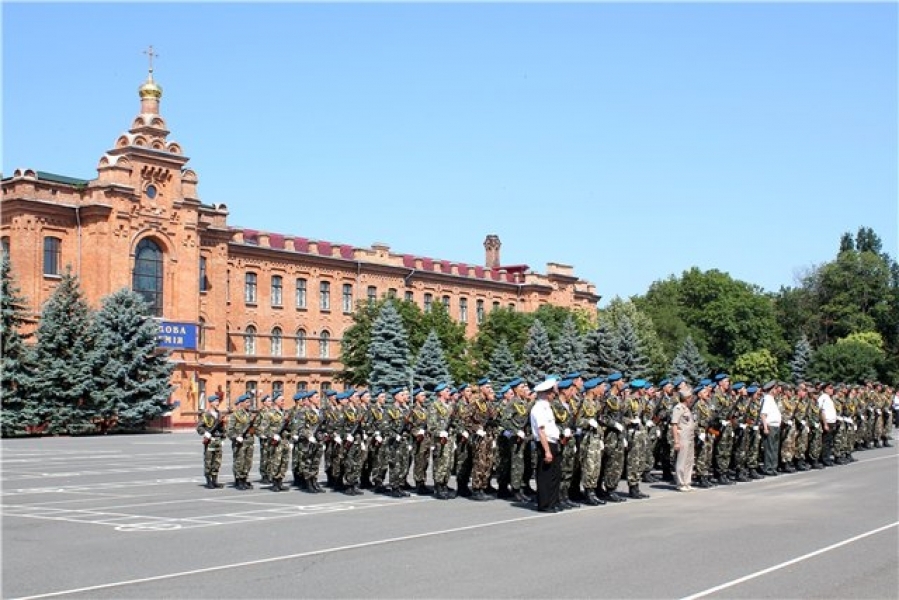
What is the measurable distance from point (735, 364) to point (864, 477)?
7428 cm

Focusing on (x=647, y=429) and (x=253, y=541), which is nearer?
(x=253, y=541)

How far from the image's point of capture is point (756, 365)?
92.6m

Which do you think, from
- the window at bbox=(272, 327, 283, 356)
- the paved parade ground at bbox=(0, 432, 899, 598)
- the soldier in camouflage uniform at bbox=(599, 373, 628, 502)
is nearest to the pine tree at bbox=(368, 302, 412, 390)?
the window at bbox=(272, 327, 283, 356)

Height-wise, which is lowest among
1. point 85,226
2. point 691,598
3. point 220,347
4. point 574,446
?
point 691,598

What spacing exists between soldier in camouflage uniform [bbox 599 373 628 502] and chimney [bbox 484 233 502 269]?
7743cm

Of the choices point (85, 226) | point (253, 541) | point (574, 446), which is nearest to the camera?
point (253, 541)

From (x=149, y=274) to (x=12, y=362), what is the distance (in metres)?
12.0

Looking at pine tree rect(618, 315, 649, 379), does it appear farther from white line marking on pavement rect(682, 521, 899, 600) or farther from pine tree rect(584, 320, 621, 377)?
white line marking on pavement rect(682, 521, 899, 600)

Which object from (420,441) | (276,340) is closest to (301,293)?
(276,340)

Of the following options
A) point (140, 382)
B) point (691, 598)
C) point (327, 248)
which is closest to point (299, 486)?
point (691, 598)

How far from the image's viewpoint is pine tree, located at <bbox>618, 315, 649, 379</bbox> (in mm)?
69500

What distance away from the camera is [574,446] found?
16906 mm

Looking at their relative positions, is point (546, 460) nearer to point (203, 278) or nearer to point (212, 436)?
point (212, 436)

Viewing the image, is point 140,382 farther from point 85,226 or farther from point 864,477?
point 864,477
